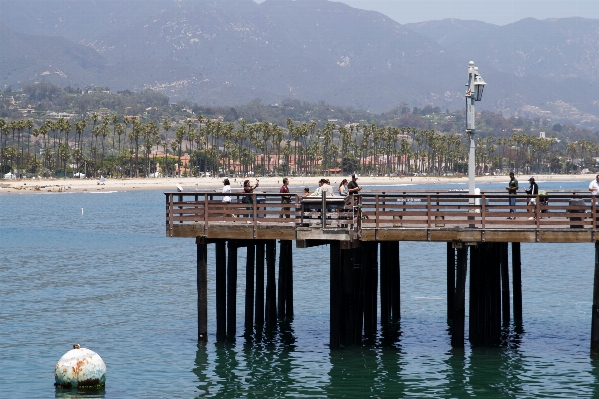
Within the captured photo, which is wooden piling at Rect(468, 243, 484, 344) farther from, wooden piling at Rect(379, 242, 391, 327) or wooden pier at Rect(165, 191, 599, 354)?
wooden piling at Rect(379, 242, 391, 327)

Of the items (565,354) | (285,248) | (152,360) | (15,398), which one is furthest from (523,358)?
(15,398)

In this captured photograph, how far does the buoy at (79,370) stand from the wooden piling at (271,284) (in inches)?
360

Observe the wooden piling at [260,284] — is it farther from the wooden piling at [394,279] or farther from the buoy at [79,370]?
the buoy at [79,370]

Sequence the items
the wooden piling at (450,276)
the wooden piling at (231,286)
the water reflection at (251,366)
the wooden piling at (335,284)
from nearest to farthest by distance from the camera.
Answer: the water reflection at (251,366), the wooden piling at (335,284), the wooden piling at (231,286), the wooden piling at (450,276)

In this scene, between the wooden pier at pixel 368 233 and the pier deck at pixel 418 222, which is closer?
the pier deck at pixel 418 222

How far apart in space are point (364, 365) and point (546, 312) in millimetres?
14357

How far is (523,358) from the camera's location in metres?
31.7

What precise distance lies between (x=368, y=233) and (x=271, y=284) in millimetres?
7902

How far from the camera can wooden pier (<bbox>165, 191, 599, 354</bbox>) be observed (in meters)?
28.2

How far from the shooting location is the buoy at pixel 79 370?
27.2m

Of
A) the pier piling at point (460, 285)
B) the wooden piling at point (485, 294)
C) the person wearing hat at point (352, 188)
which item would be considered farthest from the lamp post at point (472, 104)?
the person wearing hat at point (352, 188)

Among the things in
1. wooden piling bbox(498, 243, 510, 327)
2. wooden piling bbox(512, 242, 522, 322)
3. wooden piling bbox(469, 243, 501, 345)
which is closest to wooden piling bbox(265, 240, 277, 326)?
wooden piling bbox(469, 243, 501, 345)

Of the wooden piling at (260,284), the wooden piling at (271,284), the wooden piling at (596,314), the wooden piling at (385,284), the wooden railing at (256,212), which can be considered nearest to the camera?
the wooden piling at (596,314)

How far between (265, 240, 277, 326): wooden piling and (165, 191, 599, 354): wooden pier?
491 mm
